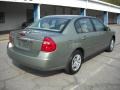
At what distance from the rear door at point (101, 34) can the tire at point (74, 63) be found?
4.68ft

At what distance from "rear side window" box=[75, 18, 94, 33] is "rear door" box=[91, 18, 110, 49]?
387mm

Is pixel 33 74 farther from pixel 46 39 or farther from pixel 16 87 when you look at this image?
pixel 46 39

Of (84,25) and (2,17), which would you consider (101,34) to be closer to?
(84,25)

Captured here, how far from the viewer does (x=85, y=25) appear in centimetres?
591

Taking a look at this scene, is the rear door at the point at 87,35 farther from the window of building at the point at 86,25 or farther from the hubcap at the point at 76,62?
the hubcap at the point at 76,62

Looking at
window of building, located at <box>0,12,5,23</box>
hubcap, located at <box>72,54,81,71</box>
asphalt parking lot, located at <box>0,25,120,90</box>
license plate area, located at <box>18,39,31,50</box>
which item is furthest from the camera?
window of building, located at <box>0,12,5,23</box>

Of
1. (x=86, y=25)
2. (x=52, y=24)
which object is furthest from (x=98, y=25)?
(x=52, y=24)

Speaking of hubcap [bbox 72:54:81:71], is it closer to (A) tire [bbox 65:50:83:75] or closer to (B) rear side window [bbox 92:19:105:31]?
(A) tire [bbox 65:50:83:75]

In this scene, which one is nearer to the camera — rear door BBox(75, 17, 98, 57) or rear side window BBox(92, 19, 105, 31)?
rear door BBox(75, 17, 98, 57)

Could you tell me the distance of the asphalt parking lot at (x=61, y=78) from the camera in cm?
442

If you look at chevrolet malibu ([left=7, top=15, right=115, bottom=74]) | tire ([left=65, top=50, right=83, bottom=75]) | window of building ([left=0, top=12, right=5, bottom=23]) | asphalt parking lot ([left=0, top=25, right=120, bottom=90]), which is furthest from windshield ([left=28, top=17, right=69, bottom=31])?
window of building ([left=0, top=12, right=5, bottom=23])

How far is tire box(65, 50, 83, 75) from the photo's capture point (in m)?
5.07

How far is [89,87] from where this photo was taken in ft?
14.5

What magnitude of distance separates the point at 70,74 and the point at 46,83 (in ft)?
2.91
